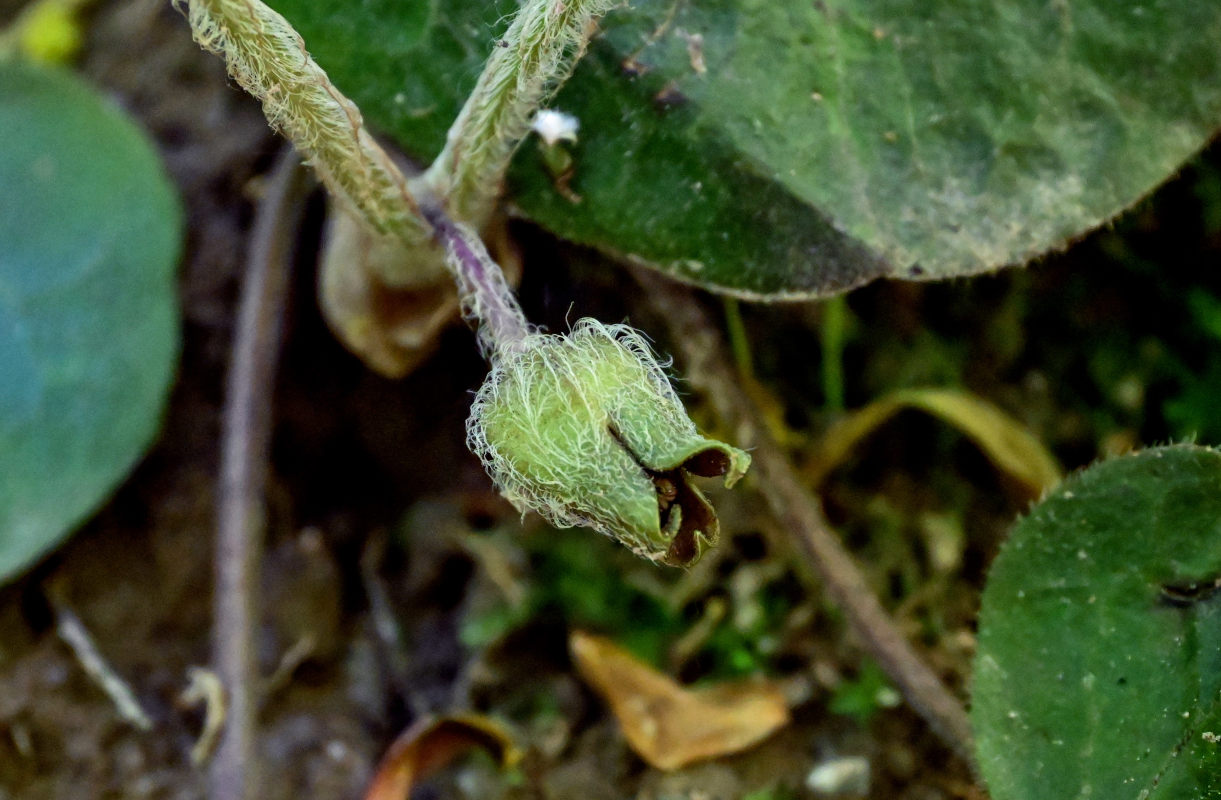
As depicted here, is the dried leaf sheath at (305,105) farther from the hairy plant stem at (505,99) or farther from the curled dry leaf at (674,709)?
the curled dry leaf at (674,709)

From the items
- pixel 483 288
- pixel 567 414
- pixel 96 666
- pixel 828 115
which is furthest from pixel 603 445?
pixel 96 666

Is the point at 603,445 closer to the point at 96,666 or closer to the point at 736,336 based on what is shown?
the point at 736,336

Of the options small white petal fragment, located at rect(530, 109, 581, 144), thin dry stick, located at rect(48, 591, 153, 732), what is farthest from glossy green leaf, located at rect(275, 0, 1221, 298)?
thin dry stick, located at rect(48, 591, 153, 732)

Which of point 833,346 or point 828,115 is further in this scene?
point 833,346

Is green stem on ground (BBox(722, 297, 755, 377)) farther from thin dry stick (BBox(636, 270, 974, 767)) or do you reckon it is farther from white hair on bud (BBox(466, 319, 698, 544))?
white hair on bud (BBox(466, 319, 698, 544))

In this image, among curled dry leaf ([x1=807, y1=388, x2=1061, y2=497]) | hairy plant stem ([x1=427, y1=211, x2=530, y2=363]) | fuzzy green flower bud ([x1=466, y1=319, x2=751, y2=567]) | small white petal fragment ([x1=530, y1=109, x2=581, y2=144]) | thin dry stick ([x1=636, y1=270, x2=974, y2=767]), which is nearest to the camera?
fuzzy green flower bud ([x1=466, y1=319, x2=751, y2=567])

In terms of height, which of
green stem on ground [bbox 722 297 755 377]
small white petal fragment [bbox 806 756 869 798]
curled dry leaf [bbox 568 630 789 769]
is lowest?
small white petal fragment [bbox 806 756 869 798]
